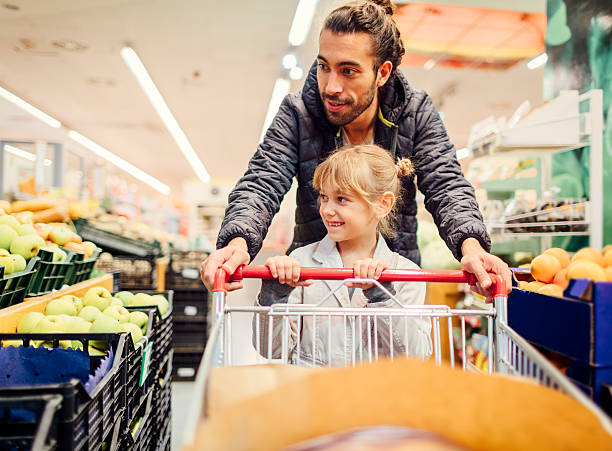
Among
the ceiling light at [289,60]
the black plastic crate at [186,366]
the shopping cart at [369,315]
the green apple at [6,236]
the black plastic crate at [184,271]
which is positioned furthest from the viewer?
the ceiling light at [289,60]

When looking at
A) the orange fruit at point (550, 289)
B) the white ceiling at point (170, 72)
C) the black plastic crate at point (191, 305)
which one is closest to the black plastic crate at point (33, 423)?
the orange fruit at point (550, 289)

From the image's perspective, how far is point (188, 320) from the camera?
454cm

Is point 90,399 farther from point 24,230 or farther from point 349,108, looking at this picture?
point 24,230

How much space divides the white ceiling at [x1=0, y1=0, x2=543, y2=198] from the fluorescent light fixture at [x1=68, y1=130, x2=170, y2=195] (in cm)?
33

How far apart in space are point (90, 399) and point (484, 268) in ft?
2.95

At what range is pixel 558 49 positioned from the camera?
3.54 meters

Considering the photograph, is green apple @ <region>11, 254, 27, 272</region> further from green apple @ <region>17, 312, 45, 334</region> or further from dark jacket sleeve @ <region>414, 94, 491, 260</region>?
dark jacket sleeve @ <region>414, 94, 491, 260</region>

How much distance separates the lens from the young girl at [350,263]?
1271 mm

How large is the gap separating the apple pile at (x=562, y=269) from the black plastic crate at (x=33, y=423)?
1025 millimetres

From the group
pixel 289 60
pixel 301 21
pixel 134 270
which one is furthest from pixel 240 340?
pixel 289 60

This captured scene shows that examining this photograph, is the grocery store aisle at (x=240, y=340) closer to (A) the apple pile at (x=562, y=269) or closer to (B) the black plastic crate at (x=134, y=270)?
(A) the apple pile at (x=562, y=269)

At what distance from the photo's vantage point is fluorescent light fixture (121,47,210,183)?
265 inches

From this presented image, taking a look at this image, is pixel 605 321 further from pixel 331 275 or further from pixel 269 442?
pixel 269 442

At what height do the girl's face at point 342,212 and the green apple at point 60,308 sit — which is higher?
the girl's face at point 342,212
